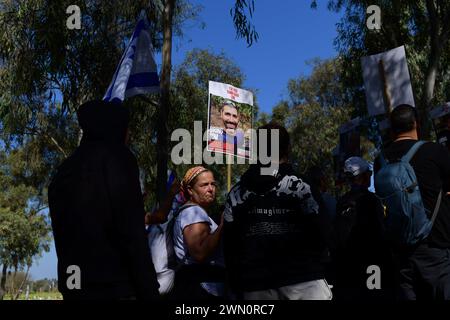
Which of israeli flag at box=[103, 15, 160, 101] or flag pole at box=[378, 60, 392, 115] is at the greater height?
israeli flag at box=[103, 15, 160, 101]

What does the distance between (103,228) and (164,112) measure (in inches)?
242

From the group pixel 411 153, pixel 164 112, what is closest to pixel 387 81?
pixel 411 153

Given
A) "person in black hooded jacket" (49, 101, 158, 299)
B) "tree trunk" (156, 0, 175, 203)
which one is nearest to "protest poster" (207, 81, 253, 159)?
"tree trunk" (156, 0, 175, 203)

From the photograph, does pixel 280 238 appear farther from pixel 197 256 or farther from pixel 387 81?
pixel 387 81

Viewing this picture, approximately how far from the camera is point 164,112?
349 inches

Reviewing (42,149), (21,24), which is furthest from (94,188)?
(42,149)

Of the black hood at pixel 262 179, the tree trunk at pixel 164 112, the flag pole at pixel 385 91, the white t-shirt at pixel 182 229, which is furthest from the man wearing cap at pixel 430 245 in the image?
the tree trunk at pixel 164 112

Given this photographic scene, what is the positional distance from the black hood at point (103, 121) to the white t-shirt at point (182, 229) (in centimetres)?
108

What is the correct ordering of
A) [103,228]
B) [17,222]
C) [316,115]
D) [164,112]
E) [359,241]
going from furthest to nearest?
[17,222] < [316,115] < [164,112] < [359,241] < [103,228]

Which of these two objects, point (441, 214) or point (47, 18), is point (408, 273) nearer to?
point (441, 214)

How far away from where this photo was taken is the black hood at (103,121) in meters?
2.96

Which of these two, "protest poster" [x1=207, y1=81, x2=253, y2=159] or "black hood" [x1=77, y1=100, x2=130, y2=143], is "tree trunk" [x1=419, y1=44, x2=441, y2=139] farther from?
"black hood" [x1=77, y1=100, x2=130, y2=143]

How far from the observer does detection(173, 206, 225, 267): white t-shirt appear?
3934mm

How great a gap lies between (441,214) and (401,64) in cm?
254
